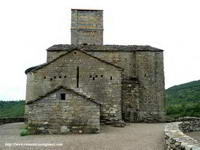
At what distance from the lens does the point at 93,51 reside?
2550 centimetres

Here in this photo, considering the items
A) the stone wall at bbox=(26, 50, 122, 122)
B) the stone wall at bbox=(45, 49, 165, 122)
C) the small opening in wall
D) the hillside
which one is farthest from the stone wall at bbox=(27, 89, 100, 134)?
the hillside

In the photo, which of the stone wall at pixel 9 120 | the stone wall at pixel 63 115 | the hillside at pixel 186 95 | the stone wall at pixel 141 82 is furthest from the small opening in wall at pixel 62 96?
the hillside at pixel 186 95

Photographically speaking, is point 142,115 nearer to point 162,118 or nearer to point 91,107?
point 162,118

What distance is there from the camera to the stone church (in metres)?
16.3

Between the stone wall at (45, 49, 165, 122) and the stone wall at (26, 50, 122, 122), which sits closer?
the stone wall at (26, 50, 122, 122)

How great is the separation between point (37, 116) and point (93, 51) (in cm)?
1056

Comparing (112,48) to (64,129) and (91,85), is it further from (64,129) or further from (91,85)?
(64,129)

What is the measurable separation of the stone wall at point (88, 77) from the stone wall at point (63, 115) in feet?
14.4

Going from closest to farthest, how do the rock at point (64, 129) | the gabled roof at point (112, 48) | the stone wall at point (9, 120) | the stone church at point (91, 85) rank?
the rock at point (64, 129) → the stone church at point (91, 85) → the gabled roof at point (112, 48) → the stone wall at point (9, 120)

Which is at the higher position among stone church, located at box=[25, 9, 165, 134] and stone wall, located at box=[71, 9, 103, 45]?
stone wall, located at box=[71, 9, 103, 45]

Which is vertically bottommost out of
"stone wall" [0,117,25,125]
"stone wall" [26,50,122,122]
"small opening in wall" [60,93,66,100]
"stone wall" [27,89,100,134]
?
"stone wall" [0,117,25,125]

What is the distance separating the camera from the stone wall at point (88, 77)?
2084 centimetres

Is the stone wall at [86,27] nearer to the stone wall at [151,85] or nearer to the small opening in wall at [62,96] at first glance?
the stone wall at [151,85]

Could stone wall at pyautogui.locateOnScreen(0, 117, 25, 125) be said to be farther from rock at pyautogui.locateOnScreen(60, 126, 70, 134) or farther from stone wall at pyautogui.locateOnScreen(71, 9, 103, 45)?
rock at pyautogui.locateOnScreen(60, 126, 70, 134)
